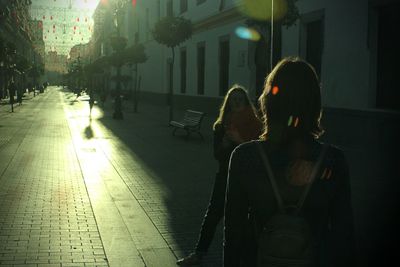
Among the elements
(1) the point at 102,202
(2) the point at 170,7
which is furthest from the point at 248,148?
(2) the point at 170,7

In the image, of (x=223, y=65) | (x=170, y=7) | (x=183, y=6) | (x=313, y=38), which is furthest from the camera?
(x=170, y=7)

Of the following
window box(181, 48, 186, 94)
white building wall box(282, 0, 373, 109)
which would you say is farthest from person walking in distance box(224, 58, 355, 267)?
window box(181, 48, 186, 94)

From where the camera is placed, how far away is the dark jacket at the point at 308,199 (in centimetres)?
214

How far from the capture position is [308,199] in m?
2.13

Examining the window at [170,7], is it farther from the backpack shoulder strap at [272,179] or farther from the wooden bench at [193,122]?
the backpack shoulder strap at [272,179]

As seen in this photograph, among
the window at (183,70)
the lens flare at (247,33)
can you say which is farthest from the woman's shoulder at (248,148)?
the window at (183,70)

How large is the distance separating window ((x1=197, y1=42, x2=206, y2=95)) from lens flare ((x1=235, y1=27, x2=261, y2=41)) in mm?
5452

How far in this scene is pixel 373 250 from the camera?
17.5 ft

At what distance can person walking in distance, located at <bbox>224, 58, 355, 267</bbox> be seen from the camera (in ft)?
6.94

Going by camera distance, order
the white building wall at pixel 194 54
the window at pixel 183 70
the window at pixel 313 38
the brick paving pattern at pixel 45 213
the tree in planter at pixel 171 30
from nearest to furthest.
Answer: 1. the brick paving pattern at pixel 45 213
2. the window at pixel 313 38
3. the tree in planter at pixel 171 30
4. the white building wall at pixel 194 54
5. the window at pixel 183 70

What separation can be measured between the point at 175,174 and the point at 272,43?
→ 3.18 m

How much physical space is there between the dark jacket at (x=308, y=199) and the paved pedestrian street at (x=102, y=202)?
291cm

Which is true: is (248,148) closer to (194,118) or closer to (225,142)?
(225,142)

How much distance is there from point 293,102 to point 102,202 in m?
5.87
